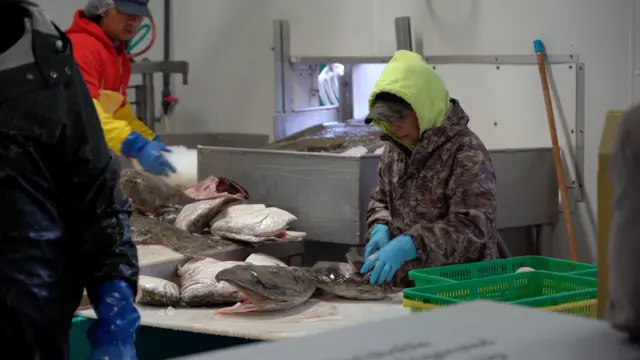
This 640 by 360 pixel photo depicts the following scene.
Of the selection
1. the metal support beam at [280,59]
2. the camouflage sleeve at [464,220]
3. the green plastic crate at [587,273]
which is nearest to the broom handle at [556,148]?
the camouflage sleeve at [464,220]

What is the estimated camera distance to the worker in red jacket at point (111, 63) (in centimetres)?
358

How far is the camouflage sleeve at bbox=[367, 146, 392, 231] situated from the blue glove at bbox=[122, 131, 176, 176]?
41.3 inches

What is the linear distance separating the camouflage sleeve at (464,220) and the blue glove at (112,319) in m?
1.10

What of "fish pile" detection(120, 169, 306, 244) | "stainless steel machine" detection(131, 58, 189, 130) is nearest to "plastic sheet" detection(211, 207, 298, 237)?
"fish pile" detection(120, 169, 306, 244)

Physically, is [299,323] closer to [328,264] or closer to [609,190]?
[328,264]

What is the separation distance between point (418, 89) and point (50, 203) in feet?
4.69

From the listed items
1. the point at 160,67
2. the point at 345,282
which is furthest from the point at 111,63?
the point at 345,282

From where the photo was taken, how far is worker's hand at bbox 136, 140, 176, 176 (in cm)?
353

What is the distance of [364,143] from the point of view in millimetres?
3600

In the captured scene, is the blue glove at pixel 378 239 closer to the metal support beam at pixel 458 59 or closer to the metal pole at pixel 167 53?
the metal support beam at pixel 458 59

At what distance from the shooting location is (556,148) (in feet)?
11.0

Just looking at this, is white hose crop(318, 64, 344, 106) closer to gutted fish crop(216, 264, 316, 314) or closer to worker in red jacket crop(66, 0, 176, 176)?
worker in red jacket crop(66, 0, 176, 176)

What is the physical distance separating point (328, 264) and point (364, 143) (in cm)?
84

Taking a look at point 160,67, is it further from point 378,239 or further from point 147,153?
point 378,239
